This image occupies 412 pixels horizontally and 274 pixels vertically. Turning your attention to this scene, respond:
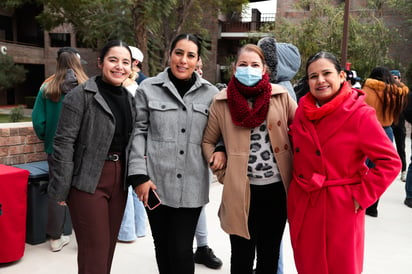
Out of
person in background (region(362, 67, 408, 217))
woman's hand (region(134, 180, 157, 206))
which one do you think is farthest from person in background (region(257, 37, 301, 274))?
person in background (region(362, 67, 408, 217))

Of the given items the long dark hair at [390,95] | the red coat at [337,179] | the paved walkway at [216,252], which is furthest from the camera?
the long dark hair at [390,95]

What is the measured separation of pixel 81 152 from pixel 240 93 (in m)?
1.01

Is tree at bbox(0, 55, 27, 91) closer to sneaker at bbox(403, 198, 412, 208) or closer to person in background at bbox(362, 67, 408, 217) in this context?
person in background at bbox(362, 67, 408, 217)

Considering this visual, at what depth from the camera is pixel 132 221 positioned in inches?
150

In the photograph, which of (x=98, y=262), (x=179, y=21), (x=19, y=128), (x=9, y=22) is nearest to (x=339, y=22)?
(x=179, y=21)

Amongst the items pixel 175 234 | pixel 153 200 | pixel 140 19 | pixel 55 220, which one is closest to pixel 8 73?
pixel 140 19

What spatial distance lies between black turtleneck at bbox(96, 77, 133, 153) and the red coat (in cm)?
101

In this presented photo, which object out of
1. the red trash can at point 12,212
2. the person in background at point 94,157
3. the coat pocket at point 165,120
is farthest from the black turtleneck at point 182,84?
the red trash can at point 12,212

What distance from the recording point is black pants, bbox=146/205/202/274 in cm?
228

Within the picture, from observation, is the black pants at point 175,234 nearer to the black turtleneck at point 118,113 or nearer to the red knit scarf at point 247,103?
the black turtleneck at point 118,113

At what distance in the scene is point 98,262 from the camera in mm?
2260

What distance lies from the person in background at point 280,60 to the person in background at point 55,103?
1.75 meters

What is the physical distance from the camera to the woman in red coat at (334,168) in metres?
1.92

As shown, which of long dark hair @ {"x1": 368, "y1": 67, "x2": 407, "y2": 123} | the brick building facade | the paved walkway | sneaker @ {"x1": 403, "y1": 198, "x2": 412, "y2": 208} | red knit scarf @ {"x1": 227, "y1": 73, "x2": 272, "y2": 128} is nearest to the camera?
red knit scarf @ {"x1": 227, "y1": 73, "x2": 272, "y2": 128}
